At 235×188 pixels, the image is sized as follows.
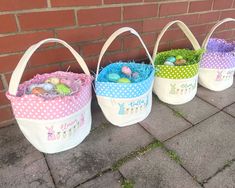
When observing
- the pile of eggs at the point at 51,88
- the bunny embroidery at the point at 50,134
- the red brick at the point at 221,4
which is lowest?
the bunny embroidery at the point at 50,134

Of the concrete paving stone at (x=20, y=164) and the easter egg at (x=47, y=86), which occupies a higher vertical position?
the easter egg at (x=47, y=86)

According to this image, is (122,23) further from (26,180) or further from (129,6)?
(26,180)

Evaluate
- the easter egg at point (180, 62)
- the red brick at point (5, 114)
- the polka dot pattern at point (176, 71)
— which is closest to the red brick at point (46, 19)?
the red brick at point (5, 114)

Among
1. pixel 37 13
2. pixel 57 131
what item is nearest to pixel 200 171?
pixel 57 131

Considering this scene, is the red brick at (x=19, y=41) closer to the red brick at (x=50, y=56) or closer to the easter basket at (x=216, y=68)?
the red brick at (x=50, y=56)

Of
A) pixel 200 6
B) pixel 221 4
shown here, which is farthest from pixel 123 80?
pixel 221 4

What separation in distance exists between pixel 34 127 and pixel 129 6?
0.93 meters

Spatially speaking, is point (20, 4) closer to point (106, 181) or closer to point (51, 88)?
point (51, 88)

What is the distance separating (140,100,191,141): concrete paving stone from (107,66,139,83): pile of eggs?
306mm

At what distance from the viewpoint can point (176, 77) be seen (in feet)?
4.72

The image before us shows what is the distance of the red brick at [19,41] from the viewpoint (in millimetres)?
1165

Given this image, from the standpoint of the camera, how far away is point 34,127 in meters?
1.09

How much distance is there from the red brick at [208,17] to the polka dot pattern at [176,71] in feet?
2.06

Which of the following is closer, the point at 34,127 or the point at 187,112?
the point at 34,127
